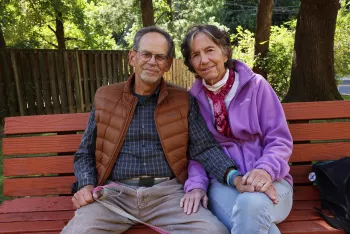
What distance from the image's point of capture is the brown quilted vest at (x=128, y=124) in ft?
8.84

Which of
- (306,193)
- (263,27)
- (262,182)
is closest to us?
(262,182)

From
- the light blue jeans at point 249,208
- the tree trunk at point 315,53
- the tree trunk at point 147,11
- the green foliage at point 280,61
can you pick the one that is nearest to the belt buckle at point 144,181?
the light blue jeans at point 249,208

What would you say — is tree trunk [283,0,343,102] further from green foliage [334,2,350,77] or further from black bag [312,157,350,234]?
green foliage [334,2,350,77]

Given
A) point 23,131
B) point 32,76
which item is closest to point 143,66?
point 23,131

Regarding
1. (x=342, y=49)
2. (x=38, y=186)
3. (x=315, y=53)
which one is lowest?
(x=38, y=186)

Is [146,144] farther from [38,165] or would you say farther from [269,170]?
[38,165]

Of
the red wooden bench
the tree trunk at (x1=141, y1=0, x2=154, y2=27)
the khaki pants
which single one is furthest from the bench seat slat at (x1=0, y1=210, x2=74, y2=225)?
the tree trunk at (x1=141, y1=0, x2=154, y2=27)

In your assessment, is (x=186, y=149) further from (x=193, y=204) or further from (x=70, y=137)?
(x=70, y=137)

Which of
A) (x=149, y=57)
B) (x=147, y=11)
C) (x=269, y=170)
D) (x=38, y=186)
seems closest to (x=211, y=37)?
(x=149, y=57)

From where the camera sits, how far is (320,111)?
3.03m

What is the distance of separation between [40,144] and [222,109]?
60.9 inches

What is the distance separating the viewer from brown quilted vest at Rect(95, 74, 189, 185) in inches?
106

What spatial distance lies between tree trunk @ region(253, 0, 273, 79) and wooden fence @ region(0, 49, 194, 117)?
16.1ft

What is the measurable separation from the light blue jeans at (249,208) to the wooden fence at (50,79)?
6611mm
